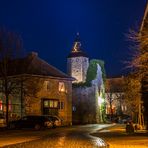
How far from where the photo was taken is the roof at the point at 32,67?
220 feet

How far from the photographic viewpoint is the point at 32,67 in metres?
69.1

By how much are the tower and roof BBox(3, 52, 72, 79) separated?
44371 millimetres

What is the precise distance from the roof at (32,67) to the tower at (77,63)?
44.4m

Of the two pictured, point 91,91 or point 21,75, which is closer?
point 21,75

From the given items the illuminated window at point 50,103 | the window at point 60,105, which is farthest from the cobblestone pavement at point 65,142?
the window at point 60,105

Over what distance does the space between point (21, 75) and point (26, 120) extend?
14.4 m

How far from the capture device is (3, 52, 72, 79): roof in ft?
220

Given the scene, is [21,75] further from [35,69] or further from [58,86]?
[58,86]

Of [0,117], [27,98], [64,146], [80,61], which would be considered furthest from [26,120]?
[80,61]

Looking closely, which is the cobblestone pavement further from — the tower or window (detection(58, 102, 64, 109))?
the tower

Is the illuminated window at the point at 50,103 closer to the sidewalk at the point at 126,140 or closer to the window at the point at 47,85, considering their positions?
the window at the point at 47,85

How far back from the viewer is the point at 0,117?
57125 mm

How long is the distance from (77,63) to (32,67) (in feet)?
170

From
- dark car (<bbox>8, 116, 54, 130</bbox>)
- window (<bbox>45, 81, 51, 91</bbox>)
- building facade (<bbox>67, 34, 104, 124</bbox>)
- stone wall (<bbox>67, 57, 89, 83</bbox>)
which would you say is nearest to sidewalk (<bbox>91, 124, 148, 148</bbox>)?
dark car (<bbox>8, 116, 54, 130</bbox>)
